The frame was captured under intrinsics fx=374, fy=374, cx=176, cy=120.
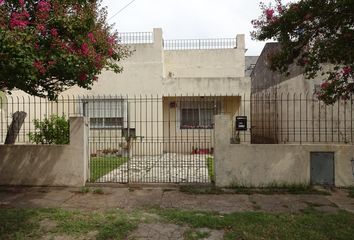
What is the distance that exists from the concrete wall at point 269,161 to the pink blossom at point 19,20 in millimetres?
4967

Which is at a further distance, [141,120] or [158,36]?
[158,36]

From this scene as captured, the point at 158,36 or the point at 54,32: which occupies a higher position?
the point at 158,36

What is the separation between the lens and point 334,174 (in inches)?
340

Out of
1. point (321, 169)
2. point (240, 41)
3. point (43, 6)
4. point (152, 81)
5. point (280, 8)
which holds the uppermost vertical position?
point (240, 41)

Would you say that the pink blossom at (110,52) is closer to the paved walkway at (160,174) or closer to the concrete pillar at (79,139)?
the concrete pillar at (79,139)

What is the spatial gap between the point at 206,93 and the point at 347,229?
10425 millimetres

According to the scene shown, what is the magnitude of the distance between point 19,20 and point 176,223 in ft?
12.4

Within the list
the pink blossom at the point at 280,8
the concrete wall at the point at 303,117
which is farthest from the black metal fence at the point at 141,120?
the pink blossom at the point at 280,8

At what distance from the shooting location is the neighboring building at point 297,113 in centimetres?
1009

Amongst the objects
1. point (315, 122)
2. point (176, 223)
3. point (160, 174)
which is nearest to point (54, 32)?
point (176, 223)

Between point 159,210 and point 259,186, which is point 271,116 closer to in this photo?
point 259,186

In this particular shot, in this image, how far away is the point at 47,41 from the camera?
5277mm

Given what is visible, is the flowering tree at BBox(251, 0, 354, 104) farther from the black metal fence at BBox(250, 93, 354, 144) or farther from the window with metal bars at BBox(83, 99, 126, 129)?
the window with metal bars at BBox(83, 99, 126, 129)

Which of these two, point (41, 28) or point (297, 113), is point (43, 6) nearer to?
point (41, 28)
